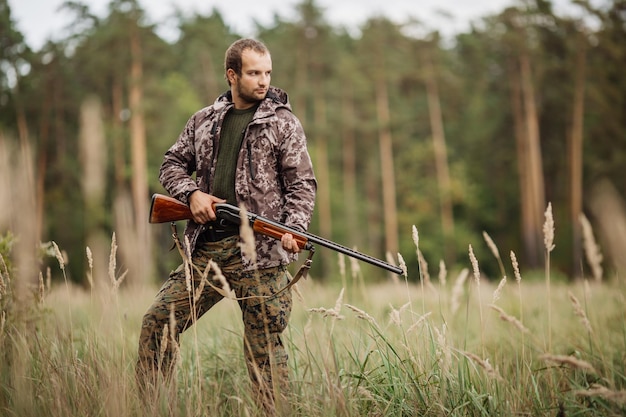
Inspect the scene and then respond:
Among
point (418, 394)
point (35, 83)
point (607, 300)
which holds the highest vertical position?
point (35, 83)

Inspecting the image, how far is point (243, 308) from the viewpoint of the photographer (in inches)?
131

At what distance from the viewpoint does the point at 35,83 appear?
24328mm

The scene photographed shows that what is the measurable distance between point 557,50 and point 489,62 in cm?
863

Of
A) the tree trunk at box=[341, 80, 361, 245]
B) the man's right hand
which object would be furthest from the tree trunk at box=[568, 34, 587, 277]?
the man's right hand

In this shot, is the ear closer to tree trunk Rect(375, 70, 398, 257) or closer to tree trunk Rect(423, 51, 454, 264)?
tree trunk Rect(375, 70, 398, 257)

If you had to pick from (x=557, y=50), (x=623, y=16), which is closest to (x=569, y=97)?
(x=557, y=50)

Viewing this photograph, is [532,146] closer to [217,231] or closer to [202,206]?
[217,231]

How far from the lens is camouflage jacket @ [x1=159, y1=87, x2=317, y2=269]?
10.9ft

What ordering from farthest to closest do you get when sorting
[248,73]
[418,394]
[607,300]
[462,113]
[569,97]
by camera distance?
[462,113], [569,97], [607,300], [248,73], [418,394]

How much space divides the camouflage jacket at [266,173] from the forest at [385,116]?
15.0m

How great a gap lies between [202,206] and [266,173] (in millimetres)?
432

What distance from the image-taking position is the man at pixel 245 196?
3.22 m

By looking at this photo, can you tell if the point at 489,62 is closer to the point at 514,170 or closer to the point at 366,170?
the point at 514,170

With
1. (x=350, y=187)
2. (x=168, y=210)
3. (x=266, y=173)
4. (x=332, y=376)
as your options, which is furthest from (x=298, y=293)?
(x=350, y=187)
